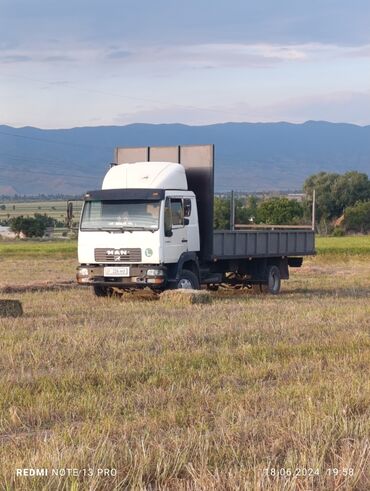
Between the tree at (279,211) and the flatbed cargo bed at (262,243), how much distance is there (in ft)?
114

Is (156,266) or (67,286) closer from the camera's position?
(156,266)

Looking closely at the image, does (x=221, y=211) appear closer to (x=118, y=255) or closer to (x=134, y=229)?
(x=118, y=255)

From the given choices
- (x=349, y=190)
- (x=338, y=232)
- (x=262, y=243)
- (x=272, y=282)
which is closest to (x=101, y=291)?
(x=262, y=243)

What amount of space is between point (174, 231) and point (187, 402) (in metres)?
12.7

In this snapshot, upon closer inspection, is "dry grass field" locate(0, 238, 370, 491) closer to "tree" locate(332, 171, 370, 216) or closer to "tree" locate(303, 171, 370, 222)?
"tree" locate(303, 171, 370, 222)

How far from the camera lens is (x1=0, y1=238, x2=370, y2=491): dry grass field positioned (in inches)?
217

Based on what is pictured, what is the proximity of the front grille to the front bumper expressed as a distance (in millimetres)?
127

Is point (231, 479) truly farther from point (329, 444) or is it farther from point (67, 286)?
point (67, 286)

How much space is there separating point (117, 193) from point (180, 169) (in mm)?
1877

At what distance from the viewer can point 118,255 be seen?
800 inches

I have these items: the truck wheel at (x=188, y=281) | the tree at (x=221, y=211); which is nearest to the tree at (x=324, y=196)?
the tree at (x=221, y=211)

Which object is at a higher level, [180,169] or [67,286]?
[180,169]

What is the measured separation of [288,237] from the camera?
2572 cm

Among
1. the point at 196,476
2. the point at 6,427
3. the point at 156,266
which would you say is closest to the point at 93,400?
the point at 6,427
